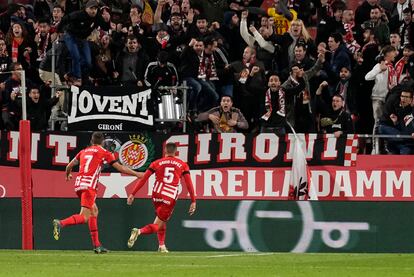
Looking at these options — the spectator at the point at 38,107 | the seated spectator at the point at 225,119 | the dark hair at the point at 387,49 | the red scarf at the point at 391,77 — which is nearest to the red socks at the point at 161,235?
the seated spectator at the point at 225,119

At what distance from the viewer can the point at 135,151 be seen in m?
24.5

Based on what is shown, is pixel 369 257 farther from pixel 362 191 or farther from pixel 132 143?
pixel 132 143

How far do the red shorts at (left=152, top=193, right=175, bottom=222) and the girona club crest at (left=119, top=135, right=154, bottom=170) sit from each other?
Answer: 118 inches

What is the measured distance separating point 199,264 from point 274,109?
269 inches

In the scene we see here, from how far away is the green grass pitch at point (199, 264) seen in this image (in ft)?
56.5

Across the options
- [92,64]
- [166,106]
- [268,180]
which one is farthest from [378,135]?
[92,64]

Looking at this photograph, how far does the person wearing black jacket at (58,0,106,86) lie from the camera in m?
25.5

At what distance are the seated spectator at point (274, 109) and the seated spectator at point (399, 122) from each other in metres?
1.89

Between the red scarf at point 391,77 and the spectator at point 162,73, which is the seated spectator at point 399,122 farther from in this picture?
the spectator at point 162,73

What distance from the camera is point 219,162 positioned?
24812 millimetres

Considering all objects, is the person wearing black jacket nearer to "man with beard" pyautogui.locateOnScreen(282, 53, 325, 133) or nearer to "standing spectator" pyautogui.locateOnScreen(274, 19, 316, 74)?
"standing spectator" pyautogui.locateOnScreen(274, 19, 316, 74)

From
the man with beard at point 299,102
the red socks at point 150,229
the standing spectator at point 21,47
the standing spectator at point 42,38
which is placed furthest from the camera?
the standing spectator at point 42,38

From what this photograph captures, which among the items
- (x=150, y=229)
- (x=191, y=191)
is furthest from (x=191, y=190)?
(x=150, y=229)

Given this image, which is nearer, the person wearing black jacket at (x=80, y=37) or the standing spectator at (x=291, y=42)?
the person wearing black jacket at (x=80, y=37)
